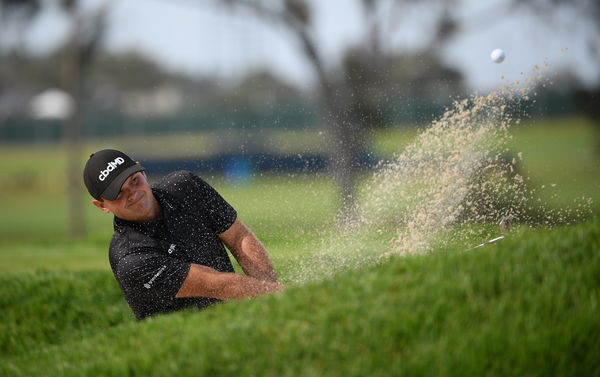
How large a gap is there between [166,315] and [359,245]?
243cm

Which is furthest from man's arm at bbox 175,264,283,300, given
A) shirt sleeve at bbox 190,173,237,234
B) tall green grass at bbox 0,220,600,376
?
shirt sleeve at bbox 190,173,237,234

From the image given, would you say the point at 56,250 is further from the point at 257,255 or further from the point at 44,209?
the point at 44,209

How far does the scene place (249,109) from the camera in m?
27.8

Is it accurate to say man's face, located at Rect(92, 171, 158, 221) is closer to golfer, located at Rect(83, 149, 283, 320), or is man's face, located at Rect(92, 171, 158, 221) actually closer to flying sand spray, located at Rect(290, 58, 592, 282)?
golfer, located at Rect(83, 149, 283, 320)

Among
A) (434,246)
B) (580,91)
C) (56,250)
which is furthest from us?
(580,91)

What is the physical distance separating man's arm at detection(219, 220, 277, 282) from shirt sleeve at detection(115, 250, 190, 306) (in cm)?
73

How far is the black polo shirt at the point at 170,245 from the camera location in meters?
4.58

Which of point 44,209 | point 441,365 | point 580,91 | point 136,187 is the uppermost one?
point 580,91

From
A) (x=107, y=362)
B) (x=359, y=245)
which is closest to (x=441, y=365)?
(x=107, y=362)

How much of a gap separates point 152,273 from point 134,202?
0.54 meters

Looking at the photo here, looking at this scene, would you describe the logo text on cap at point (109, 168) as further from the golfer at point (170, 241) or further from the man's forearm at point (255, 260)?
the man's forearm at point (255, 260)

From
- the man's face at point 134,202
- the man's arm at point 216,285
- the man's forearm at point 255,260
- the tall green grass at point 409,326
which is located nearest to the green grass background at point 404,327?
the tall green grass at point 409,326

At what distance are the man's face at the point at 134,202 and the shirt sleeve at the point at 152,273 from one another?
0.29 metres

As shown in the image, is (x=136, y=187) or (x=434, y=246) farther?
(x=434, y=246)
